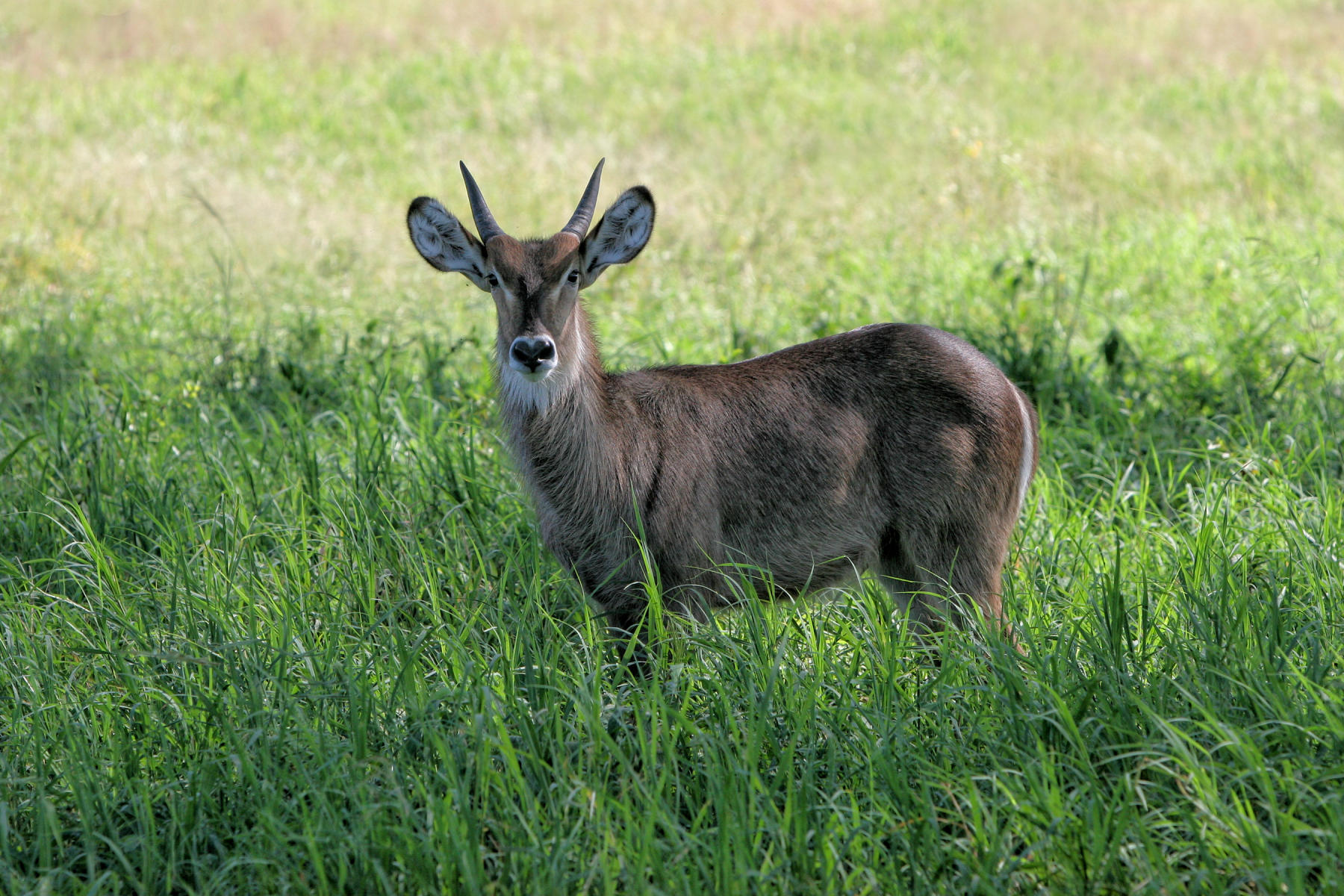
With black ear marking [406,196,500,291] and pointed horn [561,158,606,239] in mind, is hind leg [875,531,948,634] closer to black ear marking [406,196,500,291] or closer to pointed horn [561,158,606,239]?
pointed horn [561,158,606,239]

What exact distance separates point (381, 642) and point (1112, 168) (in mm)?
7366

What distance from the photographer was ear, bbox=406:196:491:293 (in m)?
3.57

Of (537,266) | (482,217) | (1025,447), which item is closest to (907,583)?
(1025,447)

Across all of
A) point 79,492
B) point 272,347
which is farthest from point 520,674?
point 272,347

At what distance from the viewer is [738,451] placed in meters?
3.61

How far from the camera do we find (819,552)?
3598 mm

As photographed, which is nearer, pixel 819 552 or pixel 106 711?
pixel 106 711

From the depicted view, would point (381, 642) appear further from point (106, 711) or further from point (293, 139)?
point (293, 139)

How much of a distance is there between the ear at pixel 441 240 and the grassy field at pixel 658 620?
2.65 ft

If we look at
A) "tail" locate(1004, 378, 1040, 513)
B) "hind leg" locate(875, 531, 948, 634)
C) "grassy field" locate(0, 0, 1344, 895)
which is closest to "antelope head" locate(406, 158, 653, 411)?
"grassy field" locate(0, 0, 1344, 895)

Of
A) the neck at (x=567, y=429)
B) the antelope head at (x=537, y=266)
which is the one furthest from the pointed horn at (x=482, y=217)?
the neck at (x=567, y=429)

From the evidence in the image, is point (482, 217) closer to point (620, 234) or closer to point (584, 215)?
point (584, 215)

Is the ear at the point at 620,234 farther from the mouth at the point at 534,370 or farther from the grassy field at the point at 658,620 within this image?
the grassy field at the point at 658,620

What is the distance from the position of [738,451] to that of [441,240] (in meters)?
1.08
